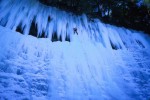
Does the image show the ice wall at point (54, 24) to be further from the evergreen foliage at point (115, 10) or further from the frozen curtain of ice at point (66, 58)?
the evergreen foliage at point (115, 10)

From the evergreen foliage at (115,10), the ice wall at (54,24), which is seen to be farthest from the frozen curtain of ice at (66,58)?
the evergreen foliage at (115,10)

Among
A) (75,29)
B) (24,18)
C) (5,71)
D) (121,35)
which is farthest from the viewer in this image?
(121,35)

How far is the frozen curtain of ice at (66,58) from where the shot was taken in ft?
18.5

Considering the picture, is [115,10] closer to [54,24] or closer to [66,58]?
[54,24]

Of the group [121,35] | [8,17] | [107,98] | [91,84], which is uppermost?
[8,17]

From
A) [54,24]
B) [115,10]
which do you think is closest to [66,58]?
[54,24]

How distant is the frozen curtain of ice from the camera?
565 cm

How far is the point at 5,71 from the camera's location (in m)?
5.49

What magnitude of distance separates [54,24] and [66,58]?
1.15 meters

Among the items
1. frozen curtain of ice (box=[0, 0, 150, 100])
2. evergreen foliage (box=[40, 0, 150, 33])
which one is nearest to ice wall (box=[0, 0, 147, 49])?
frozen curtain of ice (box=[0, 0, 150, 100])

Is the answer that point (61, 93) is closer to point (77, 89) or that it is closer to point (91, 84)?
point (77, 89)

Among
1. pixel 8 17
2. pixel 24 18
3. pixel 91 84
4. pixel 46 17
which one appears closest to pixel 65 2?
pixel 46 17

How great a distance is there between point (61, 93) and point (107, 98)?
51.5 inches

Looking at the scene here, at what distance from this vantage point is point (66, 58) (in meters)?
6.28
